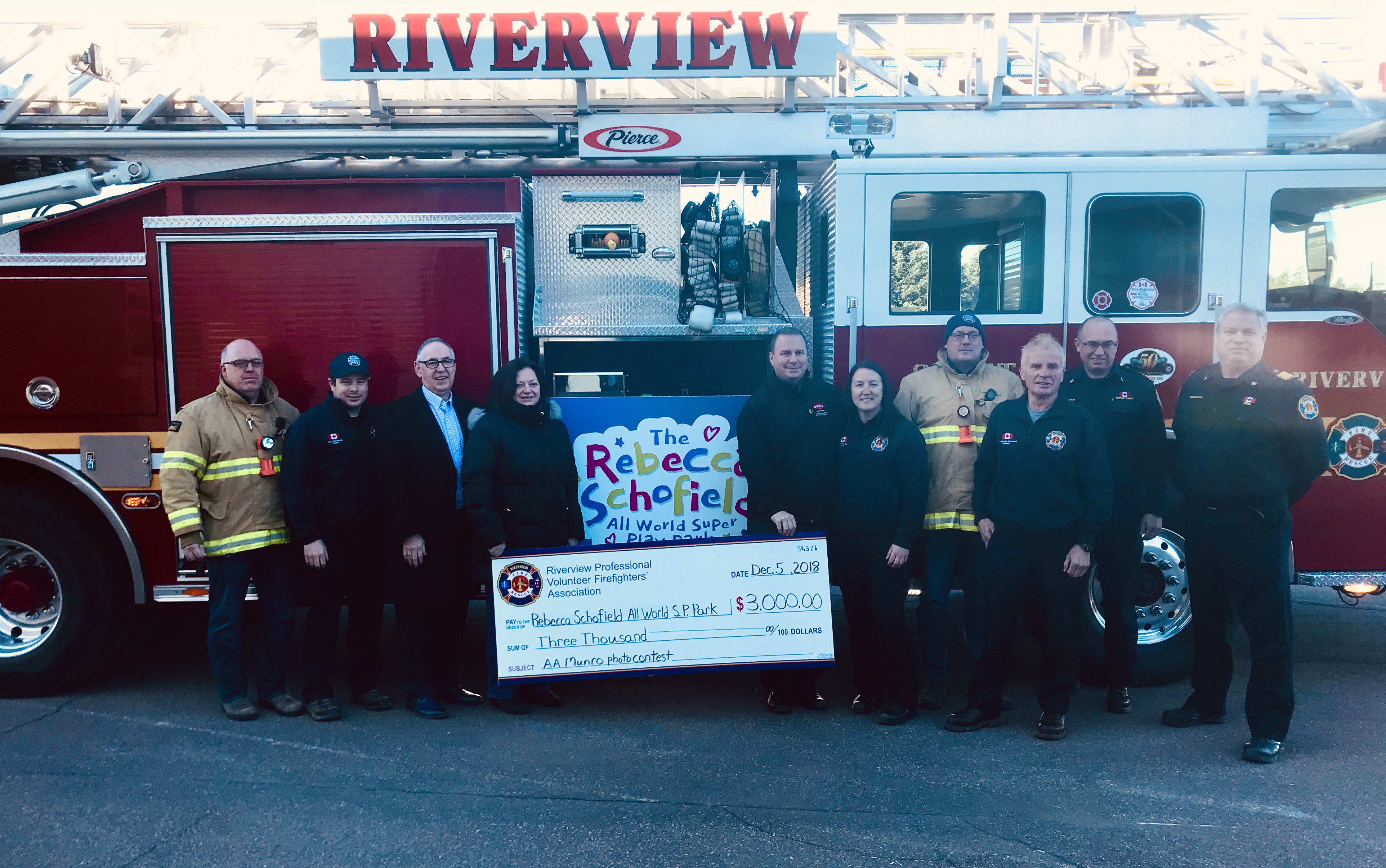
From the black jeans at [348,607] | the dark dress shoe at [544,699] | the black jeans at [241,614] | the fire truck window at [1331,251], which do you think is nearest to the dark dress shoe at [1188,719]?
the fire truck window at [1331,251]

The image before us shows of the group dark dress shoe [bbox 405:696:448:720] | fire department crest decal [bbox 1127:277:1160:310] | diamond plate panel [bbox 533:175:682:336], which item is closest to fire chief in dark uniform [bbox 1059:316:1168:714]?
fire department crest decal [bbox 1127:277:1160:310]

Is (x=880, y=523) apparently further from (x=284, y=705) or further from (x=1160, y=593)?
(x=284, y=705)

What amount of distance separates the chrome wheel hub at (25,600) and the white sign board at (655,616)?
2435 mm

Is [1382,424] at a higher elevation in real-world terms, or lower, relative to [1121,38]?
lower

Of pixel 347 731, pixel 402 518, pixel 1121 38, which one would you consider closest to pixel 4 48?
pixel 402 518

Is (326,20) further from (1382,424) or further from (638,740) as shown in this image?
(1382,424)

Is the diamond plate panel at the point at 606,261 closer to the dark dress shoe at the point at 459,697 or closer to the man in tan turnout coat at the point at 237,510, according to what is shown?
the man in tan turnout coat at the point at 237,510

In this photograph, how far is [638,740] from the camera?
4.39 metres

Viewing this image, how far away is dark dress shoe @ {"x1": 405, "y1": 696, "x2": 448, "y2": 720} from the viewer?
4.64 metres

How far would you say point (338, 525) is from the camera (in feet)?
15.0

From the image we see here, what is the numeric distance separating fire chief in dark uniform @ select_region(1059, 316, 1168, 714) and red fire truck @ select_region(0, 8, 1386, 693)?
368mm

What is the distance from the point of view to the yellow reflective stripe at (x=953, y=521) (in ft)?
14.8

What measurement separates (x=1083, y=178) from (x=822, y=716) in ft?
9.91

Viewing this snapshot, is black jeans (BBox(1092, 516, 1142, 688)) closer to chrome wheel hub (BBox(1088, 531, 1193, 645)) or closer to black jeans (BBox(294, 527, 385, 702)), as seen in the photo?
chrome wheel hub (BBox(1088, 531, 1193, 645))
